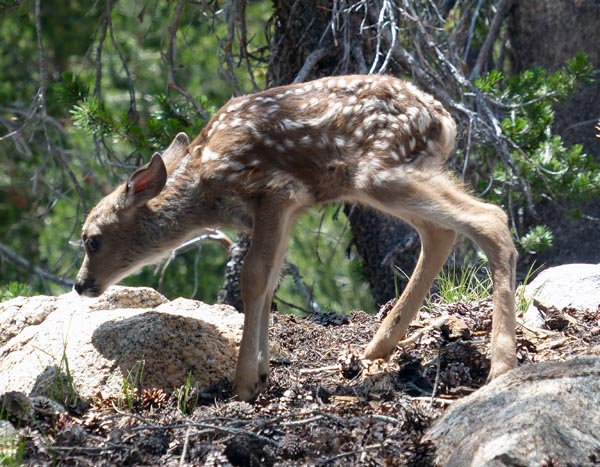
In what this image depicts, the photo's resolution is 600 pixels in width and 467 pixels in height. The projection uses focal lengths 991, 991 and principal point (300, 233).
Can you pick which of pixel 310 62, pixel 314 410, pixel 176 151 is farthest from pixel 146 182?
pixel 310 62

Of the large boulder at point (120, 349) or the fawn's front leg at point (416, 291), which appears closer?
the large boulder at point (120, 349)

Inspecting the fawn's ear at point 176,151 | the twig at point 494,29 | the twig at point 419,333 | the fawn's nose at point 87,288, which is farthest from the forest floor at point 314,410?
the twig at point 494,29

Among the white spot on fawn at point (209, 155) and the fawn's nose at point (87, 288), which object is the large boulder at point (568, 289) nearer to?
the white spot on fawn at point (209, 155)

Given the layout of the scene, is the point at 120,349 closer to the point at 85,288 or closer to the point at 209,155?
the point at 85,288

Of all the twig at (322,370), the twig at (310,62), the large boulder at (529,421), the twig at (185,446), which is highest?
the twig at (310,62)

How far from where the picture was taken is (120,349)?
5.48 metres

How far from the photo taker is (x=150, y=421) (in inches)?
184

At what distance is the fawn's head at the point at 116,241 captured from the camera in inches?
249

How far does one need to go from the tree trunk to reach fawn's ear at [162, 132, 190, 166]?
4154 mm

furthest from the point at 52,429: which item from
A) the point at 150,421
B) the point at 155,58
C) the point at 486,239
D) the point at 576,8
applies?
the point at 155,58

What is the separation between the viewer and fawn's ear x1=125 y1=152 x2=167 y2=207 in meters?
5.96

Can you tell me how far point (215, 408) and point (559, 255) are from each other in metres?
5.33

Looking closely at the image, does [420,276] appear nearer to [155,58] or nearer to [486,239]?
[486,239]

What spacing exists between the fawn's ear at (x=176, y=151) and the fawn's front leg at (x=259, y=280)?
970 millimetres
